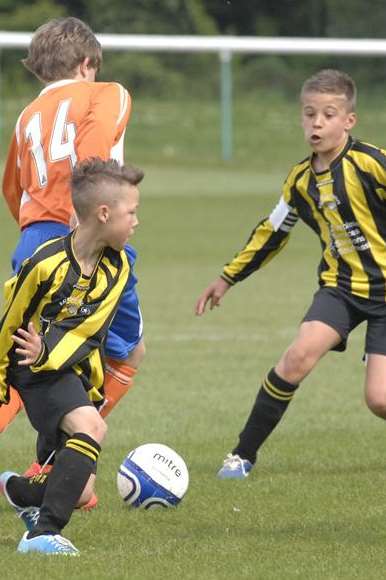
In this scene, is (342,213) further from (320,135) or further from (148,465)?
(148,465)

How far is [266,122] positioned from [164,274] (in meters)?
18.0

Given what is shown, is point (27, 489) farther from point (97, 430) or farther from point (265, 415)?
point (265, 415)

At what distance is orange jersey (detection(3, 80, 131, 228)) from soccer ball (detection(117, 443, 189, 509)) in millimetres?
1043

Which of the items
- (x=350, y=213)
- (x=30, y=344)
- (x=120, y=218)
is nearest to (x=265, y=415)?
(x=350, y=213)

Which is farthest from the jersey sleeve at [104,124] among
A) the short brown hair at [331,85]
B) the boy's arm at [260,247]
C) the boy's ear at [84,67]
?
the boy's arm at [260,247]

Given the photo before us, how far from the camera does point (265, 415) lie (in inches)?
254

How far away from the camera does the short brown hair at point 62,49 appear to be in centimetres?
575

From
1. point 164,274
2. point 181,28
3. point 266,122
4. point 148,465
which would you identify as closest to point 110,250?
point 148,465

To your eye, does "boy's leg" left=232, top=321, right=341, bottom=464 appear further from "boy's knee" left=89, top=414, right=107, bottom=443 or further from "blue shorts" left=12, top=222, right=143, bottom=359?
"boy's knee" left=89, top=414, right=107, bottom=443

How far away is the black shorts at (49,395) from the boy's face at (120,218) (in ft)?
1.67

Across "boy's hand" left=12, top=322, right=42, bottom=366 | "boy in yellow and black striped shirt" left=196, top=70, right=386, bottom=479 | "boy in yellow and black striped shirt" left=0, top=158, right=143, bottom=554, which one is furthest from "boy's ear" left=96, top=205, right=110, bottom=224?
"boy in yellow and black striped shirt" left=196, top=70, right=386, bottom=479

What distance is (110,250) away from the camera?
16.8 feet

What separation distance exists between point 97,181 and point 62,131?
0.87 metres

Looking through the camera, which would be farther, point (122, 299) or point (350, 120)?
point (350, 120)
